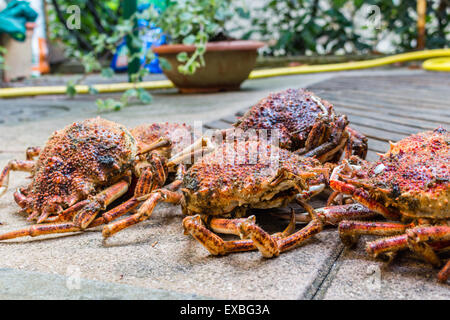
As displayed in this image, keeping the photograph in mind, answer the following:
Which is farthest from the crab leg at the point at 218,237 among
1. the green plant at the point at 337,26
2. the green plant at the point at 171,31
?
the green plant at the point at 337,26

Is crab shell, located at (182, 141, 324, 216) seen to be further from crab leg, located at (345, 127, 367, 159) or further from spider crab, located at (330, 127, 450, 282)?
crab leg, located at (345, 127, 367, 159)

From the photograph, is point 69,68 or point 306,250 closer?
point 306,250

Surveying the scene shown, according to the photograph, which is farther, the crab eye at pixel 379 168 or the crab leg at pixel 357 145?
the crab leg at pixel 357 145

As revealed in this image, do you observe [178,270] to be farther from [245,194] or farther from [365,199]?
[365,199]

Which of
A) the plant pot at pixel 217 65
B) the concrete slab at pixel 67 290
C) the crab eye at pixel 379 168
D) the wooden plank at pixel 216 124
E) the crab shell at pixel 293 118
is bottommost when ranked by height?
the concrete slab at pixel 67 290

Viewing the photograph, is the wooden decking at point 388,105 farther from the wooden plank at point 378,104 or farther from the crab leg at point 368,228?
the crab leg at point 368,228

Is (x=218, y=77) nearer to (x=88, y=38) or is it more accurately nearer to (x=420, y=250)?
(x=420, y=250)

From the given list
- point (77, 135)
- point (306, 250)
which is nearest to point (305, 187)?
point (306, 250)
